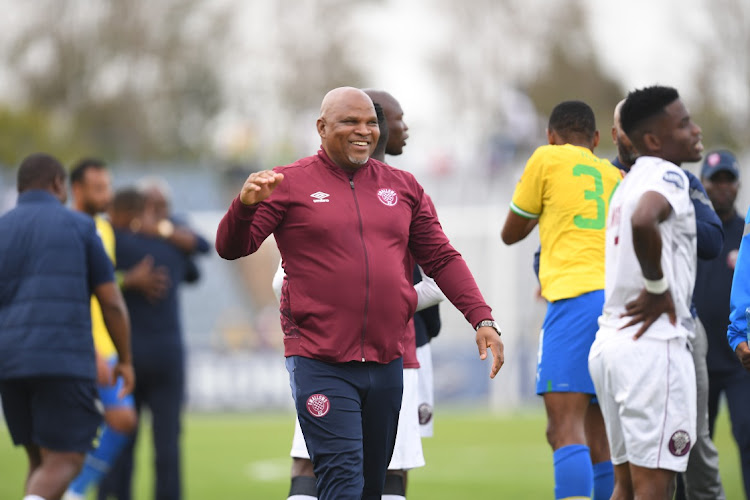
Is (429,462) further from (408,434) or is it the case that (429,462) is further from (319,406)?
(319,406)

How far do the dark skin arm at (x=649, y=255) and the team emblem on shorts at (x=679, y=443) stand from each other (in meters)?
0.51

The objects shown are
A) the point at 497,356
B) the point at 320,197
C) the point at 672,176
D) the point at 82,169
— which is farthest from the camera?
the point at 82,169

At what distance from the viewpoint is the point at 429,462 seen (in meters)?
14.6

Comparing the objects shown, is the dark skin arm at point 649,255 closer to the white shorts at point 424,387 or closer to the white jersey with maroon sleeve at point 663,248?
the white jersey with maroon sleeve at point 663,248

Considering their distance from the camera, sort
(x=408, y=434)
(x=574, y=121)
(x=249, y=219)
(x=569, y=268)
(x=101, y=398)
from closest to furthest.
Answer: (x=249, y=219)
(x=408, y=434)
(x=569, y=268)
(x=574, y=121)
(x=101, y=398)

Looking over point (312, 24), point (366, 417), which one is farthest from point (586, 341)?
point (312, 24)

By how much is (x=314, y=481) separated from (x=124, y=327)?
2.17 metres

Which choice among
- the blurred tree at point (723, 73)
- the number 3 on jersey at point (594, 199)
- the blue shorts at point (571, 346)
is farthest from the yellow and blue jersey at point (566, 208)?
the blurred tree at point (723, 73)

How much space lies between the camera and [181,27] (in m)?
43.2

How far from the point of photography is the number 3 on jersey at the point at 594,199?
6789 millimetres

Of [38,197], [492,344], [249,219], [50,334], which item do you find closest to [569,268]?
[492,344]

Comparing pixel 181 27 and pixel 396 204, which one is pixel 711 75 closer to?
pixel 181 27

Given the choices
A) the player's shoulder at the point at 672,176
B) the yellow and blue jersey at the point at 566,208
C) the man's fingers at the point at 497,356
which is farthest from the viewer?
the yellow and blue jersey at the point at 566,208

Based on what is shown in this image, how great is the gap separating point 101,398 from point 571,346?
439 cm
